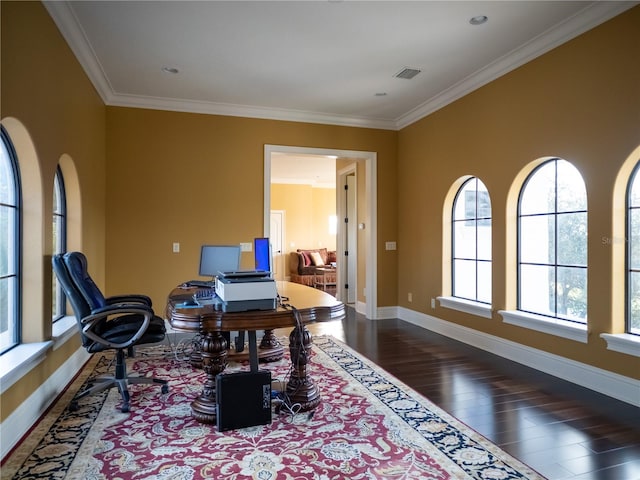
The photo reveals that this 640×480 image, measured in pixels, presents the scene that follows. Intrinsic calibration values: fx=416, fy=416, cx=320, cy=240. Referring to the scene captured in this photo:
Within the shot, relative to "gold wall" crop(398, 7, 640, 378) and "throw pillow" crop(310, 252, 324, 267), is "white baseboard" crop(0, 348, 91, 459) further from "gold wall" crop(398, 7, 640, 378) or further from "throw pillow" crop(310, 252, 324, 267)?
"throw pillow" crop(310, 252, 324, 267)

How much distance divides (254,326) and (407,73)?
3.27m

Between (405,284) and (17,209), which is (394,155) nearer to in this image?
(405,284)

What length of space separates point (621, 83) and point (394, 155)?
336cm

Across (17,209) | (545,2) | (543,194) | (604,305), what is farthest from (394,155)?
(17,209)

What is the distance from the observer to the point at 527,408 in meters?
2.85

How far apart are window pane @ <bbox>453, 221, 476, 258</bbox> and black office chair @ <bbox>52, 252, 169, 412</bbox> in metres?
3.46

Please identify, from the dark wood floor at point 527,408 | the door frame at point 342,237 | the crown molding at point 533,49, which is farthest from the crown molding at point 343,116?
the dark wood floor at point 527,408

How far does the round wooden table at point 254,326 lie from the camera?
7.69 ft

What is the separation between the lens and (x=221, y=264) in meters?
4.01

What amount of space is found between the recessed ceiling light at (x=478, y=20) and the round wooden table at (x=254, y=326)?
2.47 meters

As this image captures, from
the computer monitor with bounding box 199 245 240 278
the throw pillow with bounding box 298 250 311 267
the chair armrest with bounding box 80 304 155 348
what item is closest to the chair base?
the chair armrest with bounding box 80 304 155 348

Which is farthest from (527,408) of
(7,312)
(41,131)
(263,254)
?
(41,131)

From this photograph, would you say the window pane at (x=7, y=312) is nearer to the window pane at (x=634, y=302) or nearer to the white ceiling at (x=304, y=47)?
the white ceiling at (x=304, y=47)

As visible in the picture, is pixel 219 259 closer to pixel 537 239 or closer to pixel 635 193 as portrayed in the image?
pixel 537 239
